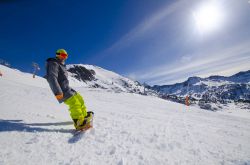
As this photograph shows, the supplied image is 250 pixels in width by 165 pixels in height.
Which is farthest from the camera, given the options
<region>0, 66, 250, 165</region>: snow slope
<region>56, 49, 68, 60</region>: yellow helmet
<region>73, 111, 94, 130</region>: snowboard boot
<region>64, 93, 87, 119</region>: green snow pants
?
<region>56, 49, 68, 60</region>: yellow helmet

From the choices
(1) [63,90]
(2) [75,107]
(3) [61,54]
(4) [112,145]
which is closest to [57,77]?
(1) [63,90]

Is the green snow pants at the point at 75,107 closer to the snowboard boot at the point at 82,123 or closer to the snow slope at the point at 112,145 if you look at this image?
the snowboard boot at the point at 82,123

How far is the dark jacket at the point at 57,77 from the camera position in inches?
225

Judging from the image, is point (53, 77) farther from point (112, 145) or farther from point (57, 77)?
point (112, 145)

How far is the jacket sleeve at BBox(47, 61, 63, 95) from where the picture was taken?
5655 mm

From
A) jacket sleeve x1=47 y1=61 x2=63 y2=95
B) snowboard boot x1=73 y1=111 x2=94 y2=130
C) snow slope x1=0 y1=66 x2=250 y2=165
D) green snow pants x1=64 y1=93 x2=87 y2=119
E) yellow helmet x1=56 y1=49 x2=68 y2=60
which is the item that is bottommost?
snow slope x1=0 y1=66 x2=250 y2=165

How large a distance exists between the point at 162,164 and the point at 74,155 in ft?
6.30

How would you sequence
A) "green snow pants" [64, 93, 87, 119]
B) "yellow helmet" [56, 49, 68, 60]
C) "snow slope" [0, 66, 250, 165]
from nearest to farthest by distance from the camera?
"snow slope" [0, 66, 250, 165], "green snow pants" [64, 93, 87, 119], "yellow helmet" [56, 49, 68, 60]

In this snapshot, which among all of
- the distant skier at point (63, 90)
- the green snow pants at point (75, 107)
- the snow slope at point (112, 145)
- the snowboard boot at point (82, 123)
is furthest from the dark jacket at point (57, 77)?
the snow slope at point (112, 145)

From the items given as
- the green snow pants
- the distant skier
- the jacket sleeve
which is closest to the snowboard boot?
the distant skier

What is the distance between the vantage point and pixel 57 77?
611 cm

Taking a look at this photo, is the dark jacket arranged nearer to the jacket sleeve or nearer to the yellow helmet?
the jacket sleeve

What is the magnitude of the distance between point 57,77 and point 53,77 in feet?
0.95

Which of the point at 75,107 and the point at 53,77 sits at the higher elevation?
the point at 53,77
